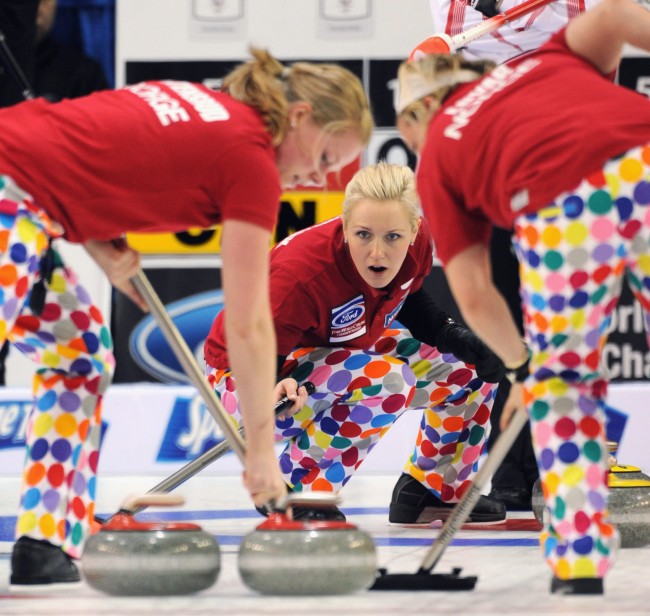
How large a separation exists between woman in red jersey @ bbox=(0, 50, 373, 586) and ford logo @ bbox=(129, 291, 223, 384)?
2422 mm

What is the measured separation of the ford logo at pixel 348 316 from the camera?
3230 mm

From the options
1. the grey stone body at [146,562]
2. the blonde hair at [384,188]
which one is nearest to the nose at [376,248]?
the blonde hair at [384,188]

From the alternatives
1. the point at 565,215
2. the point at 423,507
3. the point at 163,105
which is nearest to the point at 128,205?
the point at 163,105

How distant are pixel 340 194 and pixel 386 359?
5.40ft

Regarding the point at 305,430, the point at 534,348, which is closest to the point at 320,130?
the point at 534,348

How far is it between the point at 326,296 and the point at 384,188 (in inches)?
12.2

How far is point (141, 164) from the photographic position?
2.16 m

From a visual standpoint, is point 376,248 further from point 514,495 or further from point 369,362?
point 514,495

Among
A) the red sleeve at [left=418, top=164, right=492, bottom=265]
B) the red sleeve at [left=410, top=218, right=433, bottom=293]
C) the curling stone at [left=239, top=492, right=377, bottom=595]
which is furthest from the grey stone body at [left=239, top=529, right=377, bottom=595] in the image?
the red sleeve at [left=410, top=218, right=433, bottom=293]

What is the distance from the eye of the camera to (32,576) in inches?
89.7

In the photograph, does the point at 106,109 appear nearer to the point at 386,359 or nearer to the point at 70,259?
the point at 386,359

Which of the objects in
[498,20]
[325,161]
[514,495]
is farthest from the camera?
[514,495]

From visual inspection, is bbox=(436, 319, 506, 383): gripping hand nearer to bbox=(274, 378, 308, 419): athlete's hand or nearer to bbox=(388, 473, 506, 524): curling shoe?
bbox=(388, 473, 506, 524): curling shoe

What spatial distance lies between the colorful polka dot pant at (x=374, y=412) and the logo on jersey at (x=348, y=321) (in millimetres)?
47
